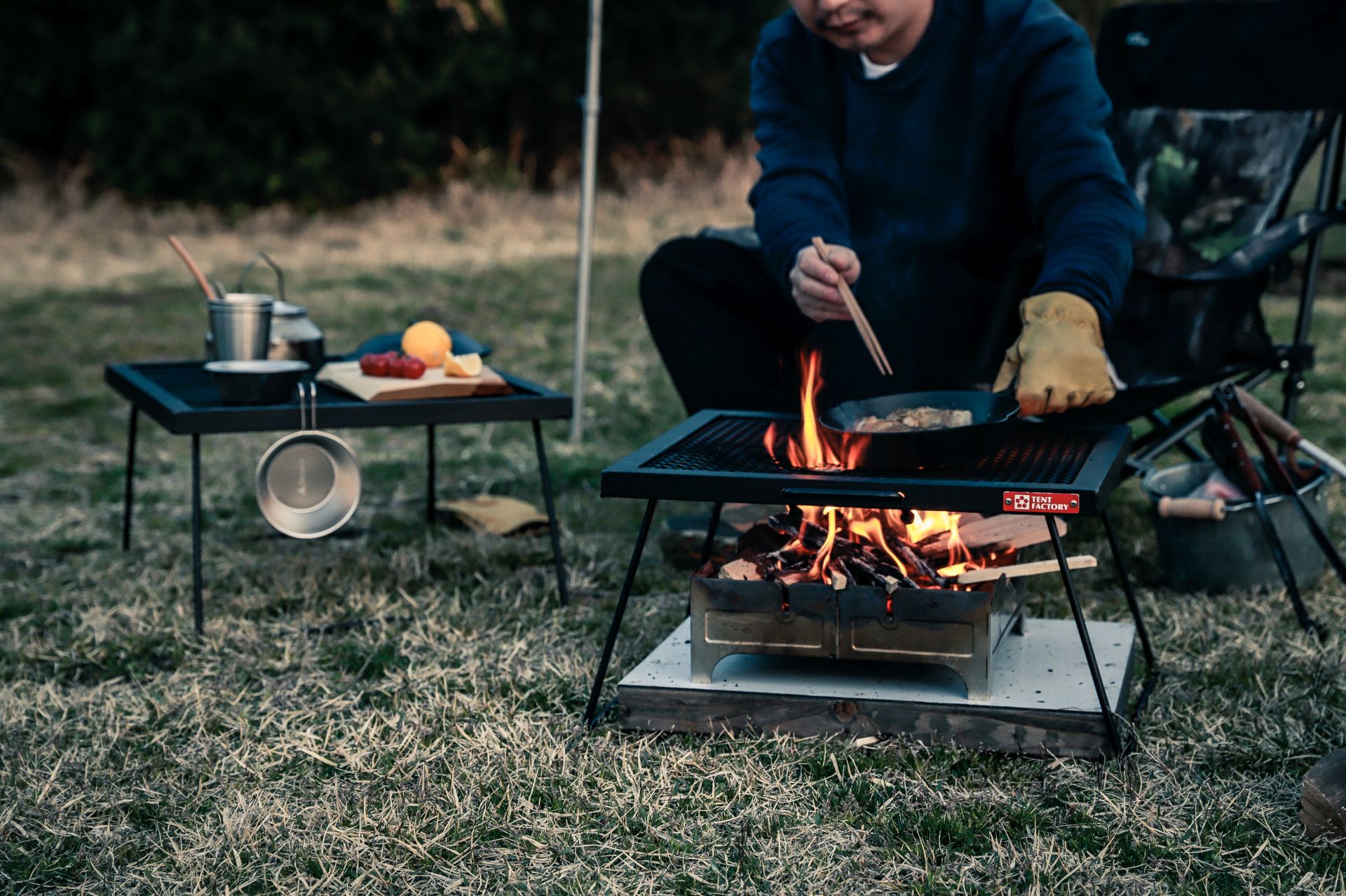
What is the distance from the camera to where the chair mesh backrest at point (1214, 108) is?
12.8 ft

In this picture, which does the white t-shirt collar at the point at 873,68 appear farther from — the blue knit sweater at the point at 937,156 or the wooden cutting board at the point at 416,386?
the wooden cutting board at the point at 416,386

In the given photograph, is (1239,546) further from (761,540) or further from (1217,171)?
(1217,171)

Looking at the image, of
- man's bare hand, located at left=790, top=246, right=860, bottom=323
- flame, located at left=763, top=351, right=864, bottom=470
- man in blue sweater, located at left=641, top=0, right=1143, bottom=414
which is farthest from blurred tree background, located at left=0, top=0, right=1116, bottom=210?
flame, located at left=763, top=351, right=864, bottom=470

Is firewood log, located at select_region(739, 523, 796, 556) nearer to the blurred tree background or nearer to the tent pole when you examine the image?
the tent pole

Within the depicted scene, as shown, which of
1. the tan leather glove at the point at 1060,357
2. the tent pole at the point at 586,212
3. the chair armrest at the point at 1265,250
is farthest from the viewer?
the tent pole at the point at 586,212

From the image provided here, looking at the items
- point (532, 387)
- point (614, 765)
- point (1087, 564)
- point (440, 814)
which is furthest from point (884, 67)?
point (440, 814)

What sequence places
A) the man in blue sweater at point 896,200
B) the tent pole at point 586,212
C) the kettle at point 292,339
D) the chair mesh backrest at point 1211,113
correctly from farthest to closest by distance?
the tent pole at point 586,212 < the chair mesh backrest at point 1211,113 < the kettle at point 292,339 < the man in blue sweater at point 896,200

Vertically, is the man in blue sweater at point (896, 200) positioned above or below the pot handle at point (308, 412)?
above

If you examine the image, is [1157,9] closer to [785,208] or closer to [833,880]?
[785,208]

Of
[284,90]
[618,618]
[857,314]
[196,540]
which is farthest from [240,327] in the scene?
[284,90]

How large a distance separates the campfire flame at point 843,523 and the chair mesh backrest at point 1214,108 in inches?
76.4

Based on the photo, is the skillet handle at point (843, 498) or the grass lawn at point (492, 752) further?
the skillet handle at point (843, 498)

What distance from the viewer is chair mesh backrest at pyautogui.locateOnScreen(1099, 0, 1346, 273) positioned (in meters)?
3.90

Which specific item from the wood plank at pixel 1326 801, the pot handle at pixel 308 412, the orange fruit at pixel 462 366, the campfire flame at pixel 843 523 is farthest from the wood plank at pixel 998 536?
the pot handle at pixel 308 412
